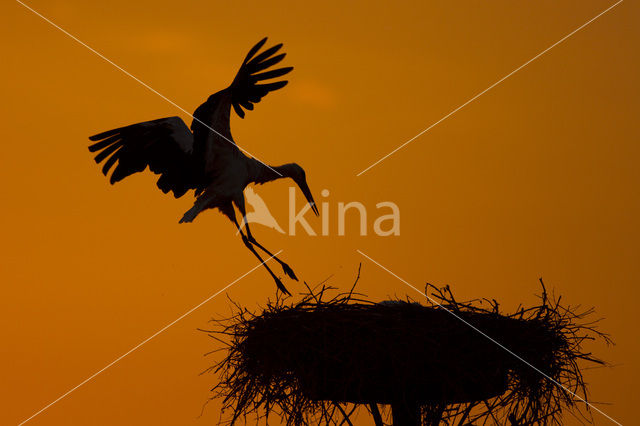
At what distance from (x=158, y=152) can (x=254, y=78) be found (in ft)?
2.84

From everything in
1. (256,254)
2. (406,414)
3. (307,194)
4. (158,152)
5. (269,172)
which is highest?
(158,152)

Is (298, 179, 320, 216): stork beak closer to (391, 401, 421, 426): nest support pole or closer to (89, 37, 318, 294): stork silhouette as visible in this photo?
(89, 37, 318, 294): stork silhouette

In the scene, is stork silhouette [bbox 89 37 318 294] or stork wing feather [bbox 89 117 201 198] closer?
stork silhouette [bbox 89 37 318 294]

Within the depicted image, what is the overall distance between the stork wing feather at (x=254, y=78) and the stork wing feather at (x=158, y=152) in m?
0.47

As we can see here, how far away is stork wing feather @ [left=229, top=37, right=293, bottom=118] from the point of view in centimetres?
520

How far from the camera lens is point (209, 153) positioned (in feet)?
17.6

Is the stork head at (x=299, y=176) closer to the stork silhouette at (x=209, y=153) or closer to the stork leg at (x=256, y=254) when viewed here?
the stork silhouette at (x=209, y=153)

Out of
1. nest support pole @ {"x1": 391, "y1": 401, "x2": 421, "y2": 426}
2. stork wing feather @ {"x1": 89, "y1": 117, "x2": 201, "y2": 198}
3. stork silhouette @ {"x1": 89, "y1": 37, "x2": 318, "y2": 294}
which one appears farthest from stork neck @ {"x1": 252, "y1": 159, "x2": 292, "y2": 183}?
nest support pole @ {"x1": 391, "y1": 401, "x2": 421, "y2": 426}

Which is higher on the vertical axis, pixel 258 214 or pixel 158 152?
pixel 158 152

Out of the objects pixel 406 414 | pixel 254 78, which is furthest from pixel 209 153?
pixel 406 414

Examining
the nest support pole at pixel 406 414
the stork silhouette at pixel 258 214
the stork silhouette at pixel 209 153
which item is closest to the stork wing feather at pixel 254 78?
the stork silhouette at pixel 209 153

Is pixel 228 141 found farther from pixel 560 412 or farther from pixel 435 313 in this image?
pixel 560 412

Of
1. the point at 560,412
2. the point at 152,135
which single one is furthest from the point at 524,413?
the point at 152,135

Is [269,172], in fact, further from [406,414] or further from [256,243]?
[406,414]
